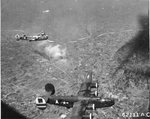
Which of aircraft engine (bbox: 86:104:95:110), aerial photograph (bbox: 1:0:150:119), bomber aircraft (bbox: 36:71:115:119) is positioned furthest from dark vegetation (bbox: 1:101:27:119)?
aircraft engine (bbox: 86:104:95:110)

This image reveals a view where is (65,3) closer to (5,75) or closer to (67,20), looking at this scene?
(67,20)

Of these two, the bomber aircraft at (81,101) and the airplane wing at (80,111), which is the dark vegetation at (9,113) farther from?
the airplane wing at (80,111)

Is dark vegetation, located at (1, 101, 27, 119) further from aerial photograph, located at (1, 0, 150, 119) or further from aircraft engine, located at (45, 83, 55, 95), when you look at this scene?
aircraft engine, located at (45, 83, 55, 95)

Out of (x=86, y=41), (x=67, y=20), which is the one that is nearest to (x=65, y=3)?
(x=67, y=20)

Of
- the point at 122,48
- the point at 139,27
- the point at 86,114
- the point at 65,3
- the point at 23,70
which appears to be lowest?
the point at 86,114

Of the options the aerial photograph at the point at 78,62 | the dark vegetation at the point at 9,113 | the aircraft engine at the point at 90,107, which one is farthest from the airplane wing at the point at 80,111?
the dark vegetation at the point at 9,113

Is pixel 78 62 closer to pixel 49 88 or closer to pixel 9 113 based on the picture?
pixel 49 88

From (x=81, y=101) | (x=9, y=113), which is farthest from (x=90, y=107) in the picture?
(x=9, y=113)
